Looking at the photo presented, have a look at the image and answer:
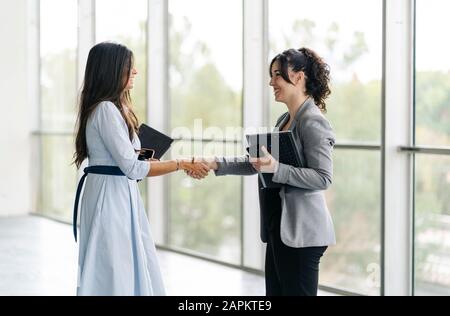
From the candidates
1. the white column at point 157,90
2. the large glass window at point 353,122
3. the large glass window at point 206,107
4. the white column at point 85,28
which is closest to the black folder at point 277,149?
the large glass window at point 353,122

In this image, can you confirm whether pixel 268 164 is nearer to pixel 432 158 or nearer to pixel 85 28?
pixel 432 158

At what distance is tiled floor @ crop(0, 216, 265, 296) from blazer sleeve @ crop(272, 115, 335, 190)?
8.31ft

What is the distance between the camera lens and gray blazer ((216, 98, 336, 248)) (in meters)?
2.95

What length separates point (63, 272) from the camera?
6.04 meters

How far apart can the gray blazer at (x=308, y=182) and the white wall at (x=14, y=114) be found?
6.95m

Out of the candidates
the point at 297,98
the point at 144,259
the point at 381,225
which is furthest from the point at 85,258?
the point at 381,225

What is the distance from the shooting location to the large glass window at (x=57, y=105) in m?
9.03

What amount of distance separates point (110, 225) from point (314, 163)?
0.89 meters

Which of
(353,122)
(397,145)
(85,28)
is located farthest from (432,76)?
(85,28)

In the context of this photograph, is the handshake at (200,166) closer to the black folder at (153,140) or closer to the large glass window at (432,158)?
the black folder at (153,140)

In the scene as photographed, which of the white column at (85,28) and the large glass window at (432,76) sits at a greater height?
the white column at (85,28)

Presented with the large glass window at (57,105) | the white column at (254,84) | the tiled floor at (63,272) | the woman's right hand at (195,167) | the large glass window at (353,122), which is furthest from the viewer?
the large glass window at (57,105)

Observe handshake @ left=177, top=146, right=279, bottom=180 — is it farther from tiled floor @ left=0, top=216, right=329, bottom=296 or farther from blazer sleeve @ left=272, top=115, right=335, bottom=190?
tiled floor @ left=0, top=216, right=329, bottom=296

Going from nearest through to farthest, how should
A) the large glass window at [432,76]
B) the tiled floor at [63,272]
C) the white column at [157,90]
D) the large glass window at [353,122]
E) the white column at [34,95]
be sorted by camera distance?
the large glass window at [432,76] < the large glass window at [353,122] < the tiled floor at [63,272] < the white column at [157,90] < the white column at [34,95]
